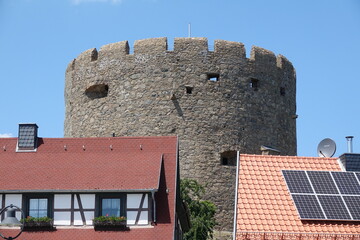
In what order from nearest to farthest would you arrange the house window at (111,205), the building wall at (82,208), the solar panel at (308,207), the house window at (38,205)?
the solar panel at (308,207)
the building wall at (82,208)
the house window at (111,205)
the house window at (38,205)

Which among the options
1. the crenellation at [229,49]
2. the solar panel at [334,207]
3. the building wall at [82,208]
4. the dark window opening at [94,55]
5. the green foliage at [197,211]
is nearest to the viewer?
the solar panel at [334,207]

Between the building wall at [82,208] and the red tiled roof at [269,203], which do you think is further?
the building wall at [82,208]

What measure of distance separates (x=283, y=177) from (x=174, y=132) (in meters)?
17.2

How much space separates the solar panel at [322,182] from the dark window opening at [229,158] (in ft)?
56.0

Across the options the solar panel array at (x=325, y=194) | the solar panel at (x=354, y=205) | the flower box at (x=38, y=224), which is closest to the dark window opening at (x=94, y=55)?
the flower box at (x=38, y=224)

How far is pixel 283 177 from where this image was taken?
96.9 ft

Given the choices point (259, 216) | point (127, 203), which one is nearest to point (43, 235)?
point (127, 203)

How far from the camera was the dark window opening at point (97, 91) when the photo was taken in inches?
1903

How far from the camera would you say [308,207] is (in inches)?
1117

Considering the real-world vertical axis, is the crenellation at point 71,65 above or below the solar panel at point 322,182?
above

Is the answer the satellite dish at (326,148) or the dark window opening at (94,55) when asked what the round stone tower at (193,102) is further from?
the satellite dish at (326,148)

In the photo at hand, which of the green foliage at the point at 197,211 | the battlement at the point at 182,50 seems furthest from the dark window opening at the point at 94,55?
the green foliage at the point at 197,211

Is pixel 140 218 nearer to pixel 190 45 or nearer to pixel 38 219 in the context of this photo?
pixel 38 219

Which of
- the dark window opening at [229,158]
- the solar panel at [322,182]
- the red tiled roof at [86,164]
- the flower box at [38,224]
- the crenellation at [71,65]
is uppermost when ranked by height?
the crenellation at [71,65]
